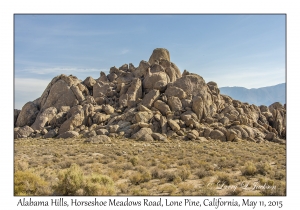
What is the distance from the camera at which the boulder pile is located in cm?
3631

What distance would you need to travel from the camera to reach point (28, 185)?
1041cm

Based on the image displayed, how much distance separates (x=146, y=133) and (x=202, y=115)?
12.7m

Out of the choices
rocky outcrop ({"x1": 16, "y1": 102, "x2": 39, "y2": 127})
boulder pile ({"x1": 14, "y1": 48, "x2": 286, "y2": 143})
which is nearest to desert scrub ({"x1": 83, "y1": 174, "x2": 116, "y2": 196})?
boulder pile ({"x1": 14, "y1": 48, "x2": 286, "y2": 143})

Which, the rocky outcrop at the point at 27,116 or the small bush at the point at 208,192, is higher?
the rocky outcrop at the point at 27,116

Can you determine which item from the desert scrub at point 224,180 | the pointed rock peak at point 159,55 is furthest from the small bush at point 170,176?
the pointed rock peak at point 159,55

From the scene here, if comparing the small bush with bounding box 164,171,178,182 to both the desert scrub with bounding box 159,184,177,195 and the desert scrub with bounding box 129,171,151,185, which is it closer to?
the desert scrub with bounding box 129,171,151,185

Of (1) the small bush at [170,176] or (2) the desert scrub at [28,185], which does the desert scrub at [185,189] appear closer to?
(1) the small bush at [170,176]

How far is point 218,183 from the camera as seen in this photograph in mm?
12812

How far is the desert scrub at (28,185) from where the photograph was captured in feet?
33.7

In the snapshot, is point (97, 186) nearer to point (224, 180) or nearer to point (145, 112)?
point (224, 180)

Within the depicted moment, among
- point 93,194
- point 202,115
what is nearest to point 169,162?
point 93,194

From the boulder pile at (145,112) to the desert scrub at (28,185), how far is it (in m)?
19.8

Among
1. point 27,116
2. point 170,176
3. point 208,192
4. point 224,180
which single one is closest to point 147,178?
point 170,176

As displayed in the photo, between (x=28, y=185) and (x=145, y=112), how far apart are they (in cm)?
2932
